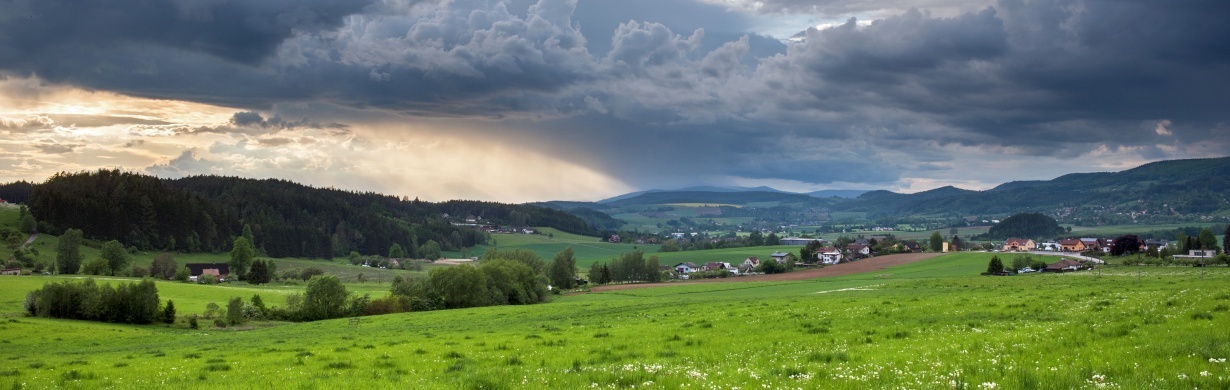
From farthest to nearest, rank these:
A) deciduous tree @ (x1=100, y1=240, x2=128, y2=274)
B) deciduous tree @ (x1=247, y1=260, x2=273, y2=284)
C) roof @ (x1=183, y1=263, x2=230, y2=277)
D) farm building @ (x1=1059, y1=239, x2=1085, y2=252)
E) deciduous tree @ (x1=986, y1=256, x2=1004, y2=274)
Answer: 1. farm building @ (x1=1059, y1=239, x2=1085, y2=252)
2. roof @ (x1=183, y1=263, x2=230, y2=277)
3. deciduous tree @ (x1=247, y1=260, x2=273, y2=284)
4. deciduous tree @ (x1=100, y1=240, x2=128, y2=274)
5. deciduous tree @ (x1=986, y1=256, x2=1004, y2=274)

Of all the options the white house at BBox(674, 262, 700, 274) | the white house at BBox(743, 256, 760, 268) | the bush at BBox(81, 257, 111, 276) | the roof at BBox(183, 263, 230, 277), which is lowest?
the white house at BBox(674, 262, 700, 274)

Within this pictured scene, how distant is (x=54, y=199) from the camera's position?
17288 centimetres

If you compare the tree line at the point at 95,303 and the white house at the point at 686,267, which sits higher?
the tree line at the point at 95,303

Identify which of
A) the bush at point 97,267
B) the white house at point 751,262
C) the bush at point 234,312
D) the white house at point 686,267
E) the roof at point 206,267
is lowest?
the white house at point 686,267

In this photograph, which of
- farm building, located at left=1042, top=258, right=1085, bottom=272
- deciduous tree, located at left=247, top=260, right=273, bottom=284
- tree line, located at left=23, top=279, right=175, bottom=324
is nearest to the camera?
tree line, located at left=23, top=279, right=175, bottom=324

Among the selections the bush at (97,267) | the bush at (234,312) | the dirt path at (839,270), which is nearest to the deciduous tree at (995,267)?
the dirt path at (839,270)

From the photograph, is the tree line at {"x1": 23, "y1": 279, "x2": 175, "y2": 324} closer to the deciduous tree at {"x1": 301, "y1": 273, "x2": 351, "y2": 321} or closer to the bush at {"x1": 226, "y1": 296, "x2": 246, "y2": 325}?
the bush at {"x1": 226, "y1": 296, "x2": 246, "y2": 325}

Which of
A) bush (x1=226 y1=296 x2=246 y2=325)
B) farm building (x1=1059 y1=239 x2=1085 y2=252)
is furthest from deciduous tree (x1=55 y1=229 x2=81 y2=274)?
Answer: farm building (x1=1059 y1=239 x2=1085 y2=252)

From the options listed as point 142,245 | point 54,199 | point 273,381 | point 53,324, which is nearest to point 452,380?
point 273,381

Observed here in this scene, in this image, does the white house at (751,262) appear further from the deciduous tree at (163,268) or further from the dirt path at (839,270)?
the deciduous tree at (163,268)

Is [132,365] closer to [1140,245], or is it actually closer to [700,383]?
[700,383]

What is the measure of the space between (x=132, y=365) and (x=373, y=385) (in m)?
12.2

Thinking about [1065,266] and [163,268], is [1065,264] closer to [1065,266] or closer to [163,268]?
[1065,266]

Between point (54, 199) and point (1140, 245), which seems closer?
point (1140, 245)
